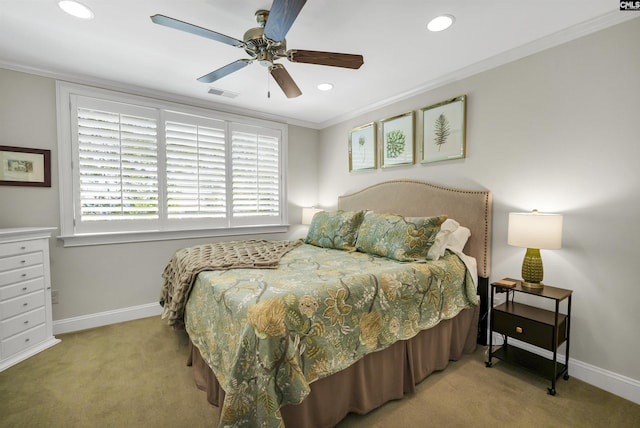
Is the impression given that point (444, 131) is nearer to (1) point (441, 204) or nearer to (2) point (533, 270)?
(1) point (441, 204)

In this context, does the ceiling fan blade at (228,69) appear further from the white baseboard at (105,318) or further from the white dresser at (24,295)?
the white baseboard at (105,318)

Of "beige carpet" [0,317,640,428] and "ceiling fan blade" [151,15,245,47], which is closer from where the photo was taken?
"ceiling fan blade" [151,15,245,47]

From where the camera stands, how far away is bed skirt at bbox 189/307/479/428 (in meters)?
1.48

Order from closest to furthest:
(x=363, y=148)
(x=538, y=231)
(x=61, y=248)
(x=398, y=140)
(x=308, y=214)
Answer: (x=538, y=231) < (x=61, y=248) < (x=398, y=140) < (x=363, y=148) < (x=308, y=214)

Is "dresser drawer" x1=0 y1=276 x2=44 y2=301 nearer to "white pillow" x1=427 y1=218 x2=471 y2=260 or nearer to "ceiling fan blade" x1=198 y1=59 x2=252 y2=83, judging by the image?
"ceiling fan blade" x1=198 y1=59 x2=252 y2=83

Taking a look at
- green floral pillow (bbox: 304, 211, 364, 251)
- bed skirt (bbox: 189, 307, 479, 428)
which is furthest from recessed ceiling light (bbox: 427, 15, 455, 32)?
bed skirt (bbox: 189, 307, 479, 428)

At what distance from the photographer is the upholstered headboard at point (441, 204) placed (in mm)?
2523

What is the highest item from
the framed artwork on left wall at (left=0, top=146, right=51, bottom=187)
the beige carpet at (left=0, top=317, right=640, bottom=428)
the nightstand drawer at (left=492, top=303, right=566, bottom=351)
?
the framed artwork on left wall at (left=0, top=146, right=51, bottom=187)

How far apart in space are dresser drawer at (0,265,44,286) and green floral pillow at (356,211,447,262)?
288cm

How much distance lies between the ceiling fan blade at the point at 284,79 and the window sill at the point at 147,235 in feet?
7.00

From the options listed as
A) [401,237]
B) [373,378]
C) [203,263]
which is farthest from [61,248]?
[401,237]

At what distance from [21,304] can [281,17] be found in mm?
3010

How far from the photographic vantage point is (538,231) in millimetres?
1941

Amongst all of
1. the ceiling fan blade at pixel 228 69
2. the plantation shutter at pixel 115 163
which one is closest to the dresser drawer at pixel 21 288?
the plantation shutter at pixel 115 163
